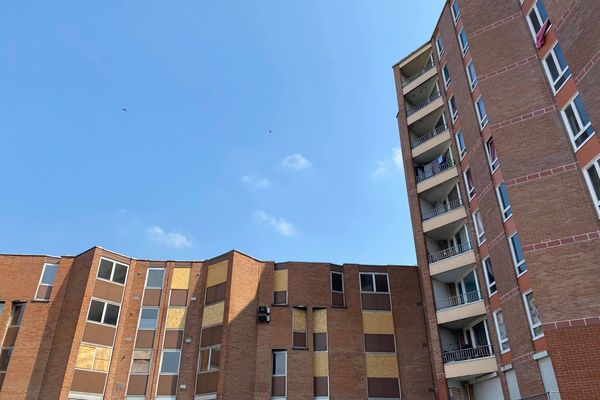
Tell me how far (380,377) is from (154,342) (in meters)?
13.1

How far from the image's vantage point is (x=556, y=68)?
20141 mm

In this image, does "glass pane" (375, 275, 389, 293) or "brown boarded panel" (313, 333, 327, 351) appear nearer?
"brown boarded panel" (313, 333, 327, 351)

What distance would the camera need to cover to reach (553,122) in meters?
19.6

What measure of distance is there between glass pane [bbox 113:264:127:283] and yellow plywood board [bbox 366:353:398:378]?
606 inches

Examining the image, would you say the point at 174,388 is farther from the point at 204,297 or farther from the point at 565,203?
the point at 565,203

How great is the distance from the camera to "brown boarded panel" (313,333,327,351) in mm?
27359

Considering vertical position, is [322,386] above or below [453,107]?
below

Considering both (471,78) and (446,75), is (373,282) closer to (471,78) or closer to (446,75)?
(471,78)

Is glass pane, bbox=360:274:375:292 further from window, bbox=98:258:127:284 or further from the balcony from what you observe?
window, bbox=98:258:127:284

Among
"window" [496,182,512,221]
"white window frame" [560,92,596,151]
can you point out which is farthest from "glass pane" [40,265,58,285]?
"white window frame" [560,92,596,151]

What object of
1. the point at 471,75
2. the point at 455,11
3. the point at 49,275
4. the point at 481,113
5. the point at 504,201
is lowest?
the point at 49,275

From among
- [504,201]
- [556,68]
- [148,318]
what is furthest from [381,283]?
[556,68]

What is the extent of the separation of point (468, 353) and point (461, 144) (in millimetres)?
11131

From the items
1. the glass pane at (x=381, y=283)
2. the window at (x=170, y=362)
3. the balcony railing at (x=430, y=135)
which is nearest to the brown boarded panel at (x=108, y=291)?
the window at (x=170, y=362)
